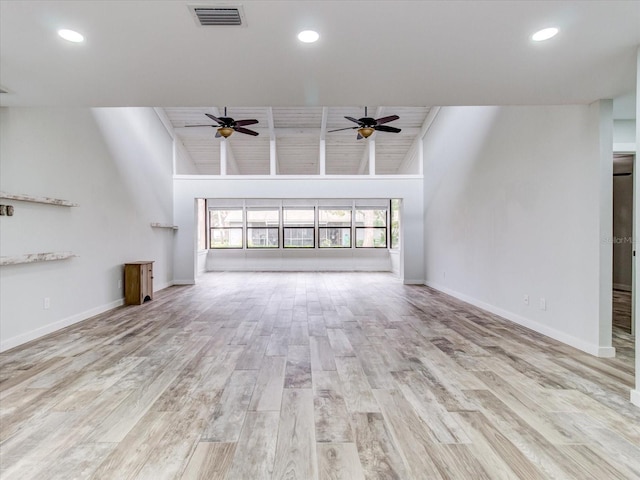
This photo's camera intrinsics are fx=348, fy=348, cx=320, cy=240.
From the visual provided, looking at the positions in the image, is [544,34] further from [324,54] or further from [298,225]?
[298,225]

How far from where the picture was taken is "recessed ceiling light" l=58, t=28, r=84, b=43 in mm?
2254

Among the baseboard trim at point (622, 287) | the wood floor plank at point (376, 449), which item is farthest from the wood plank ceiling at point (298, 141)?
the wood floor plank at point (376, 449)

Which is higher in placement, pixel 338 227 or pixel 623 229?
pixel 338 227

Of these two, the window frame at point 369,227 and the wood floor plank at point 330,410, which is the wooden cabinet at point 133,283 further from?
the window frame at point 369,227

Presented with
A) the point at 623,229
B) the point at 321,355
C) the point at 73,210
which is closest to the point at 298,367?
the point at 321,355

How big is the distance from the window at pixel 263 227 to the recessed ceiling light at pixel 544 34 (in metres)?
10.1

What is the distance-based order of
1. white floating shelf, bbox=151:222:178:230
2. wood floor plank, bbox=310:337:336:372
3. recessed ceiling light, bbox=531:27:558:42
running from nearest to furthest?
recessed ceiling light, bbox=531:27:558:42 < wood floor plank, bbox=310:337:336:372 < white floating shelf, bbox=151:222:178:230

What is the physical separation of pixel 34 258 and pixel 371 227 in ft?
31.7

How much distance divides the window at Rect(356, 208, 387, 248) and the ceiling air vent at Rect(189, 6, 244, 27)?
10031mm

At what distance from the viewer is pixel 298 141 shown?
29.8 ft

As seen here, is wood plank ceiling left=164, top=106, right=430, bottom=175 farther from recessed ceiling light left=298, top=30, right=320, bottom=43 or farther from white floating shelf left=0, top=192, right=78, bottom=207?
recessed ceiling light left=298, top=30, right=320, bottom=43

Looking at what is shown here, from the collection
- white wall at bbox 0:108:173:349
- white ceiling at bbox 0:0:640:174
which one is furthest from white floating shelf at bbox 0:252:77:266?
white ceiling at bbox 0:0:640:174

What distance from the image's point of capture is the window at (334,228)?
12.0 m

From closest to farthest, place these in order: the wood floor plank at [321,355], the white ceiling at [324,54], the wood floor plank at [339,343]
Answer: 1. the white ceiling at [324,54]
2. the wood floor plank at [321,355]
3. the wood floor plank at [339,343]
